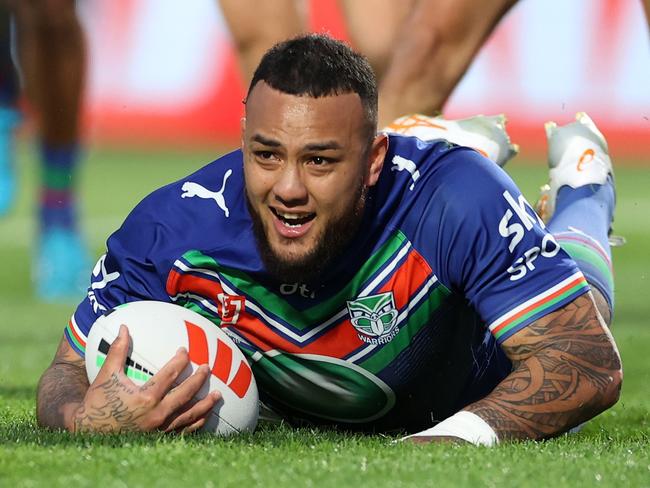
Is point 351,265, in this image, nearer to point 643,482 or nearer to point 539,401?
point 539,401

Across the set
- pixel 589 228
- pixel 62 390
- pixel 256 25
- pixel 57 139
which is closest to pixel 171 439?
pixel 62 390

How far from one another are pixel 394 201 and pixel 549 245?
0.46 metres

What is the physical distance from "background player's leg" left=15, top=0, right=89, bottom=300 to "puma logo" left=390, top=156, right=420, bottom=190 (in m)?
5.60

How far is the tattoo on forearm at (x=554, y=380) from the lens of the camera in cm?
380

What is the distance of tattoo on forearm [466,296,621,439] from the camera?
3799mm

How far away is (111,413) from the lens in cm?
376

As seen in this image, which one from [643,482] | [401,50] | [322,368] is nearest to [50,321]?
[401,50]

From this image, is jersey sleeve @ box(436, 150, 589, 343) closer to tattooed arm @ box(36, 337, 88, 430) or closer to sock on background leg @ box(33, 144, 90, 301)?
tattooed arm @ box(36, 337, 88, 430)

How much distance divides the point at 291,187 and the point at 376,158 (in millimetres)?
374

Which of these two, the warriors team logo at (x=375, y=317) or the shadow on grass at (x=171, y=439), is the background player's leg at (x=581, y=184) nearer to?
the warriors team logo at (x=375, y=317)

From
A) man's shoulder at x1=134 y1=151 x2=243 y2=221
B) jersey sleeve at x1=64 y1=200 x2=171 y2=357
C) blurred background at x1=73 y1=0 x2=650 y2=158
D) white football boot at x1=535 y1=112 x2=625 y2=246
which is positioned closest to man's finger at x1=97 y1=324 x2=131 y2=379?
jersey sleeve at x1=64 y1=200 x2=171 y2=357

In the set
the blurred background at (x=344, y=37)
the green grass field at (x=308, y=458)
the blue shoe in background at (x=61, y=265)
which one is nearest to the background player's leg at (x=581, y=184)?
the green grass field at (x=308, y=458)

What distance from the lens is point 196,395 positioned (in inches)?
152

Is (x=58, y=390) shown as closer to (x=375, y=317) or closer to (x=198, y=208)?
(x=198, y=208)
